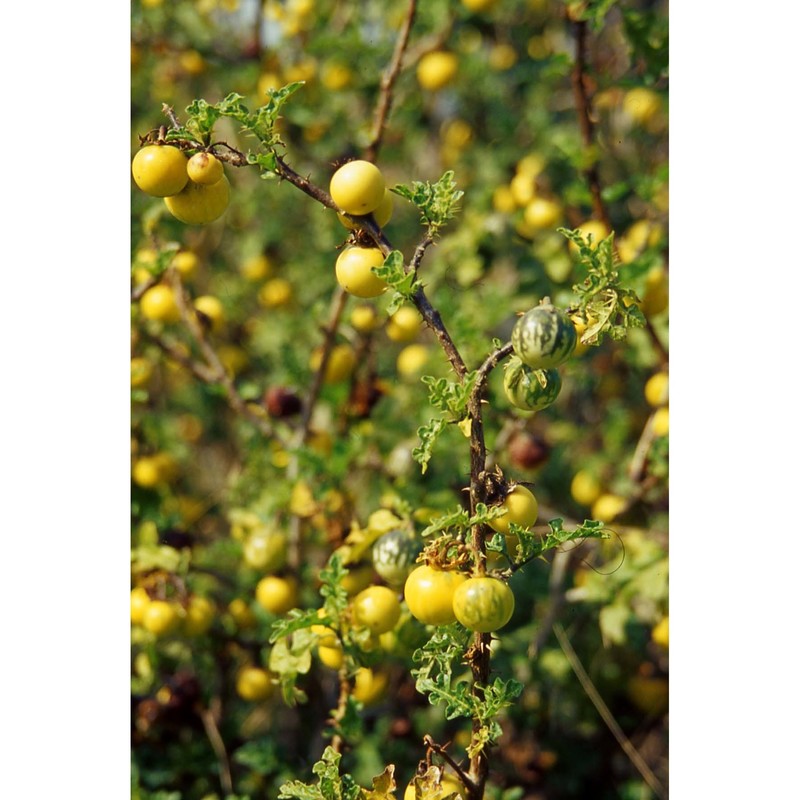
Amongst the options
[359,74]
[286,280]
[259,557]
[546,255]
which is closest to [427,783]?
[259,557]

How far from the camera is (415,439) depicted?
87.6 inches

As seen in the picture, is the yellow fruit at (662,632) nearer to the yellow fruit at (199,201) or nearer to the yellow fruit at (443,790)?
the yellow fruit at (443,790)

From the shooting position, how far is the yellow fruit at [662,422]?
2.01 meters

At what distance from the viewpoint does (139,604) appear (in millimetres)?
1801

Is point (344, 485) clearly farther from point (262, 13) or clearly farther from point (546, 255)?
point (262, 13)

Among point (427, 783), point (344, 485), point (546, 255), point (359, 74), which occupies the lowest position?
point (427, 783)

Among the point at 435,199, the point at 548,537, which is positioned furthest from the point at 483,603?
the point at 435,199

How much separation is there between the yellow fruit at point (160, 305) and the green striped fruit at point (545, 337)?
3.58ft

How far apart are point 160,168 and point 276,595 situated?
37.1 inches

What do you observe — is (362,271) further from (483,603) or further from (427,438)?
(483,603)

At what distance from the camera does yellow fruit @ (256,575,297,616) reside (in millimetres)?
1845

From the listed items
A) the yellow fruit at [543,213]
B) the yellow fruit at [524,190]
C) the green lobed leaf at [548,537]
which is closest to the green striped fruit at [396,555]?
the green lobed leaf at [548,537]
